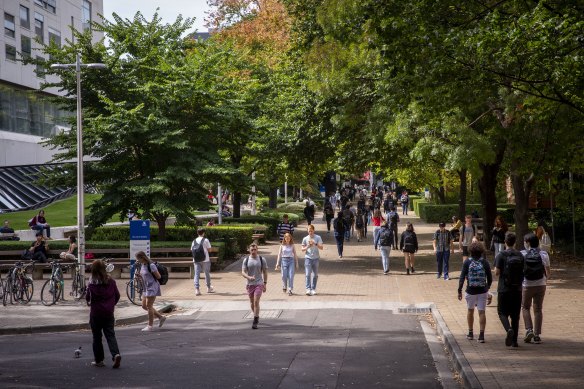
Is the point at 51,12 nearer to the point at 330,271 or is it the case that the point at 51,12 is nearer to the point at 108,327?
the point at 330,271

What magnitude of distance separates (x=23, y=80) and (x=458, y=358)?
43.7 meters

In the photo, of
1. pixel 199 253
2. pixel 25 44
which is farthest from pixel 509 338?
pixel 25 44

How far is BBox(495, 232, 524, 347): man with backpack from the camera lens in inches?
481

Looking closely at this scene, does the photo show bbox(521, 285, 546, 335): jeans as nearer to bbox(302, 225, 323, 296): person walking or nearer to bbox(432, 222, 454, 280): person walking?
bbox(302, 225, 323, 296): person walking

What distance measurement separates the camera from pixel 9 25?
48.2 metres

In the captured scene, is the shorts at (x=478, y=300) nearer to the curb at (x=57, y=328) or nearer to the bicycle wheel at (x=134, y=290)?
the curb at (x=57, y=328)

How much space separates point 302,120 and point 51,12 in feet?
105

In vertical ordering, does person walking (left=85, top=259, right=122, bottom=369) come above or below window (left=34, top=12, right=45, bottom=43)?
below

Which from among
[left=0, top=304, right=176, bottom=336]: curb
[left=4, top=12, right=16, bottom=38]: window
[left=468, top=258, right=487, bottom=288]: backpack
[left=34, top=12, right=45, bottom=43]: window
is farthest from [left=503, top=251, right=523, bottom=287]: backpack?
[left=34, top=12, right=45, bottom=43]: window

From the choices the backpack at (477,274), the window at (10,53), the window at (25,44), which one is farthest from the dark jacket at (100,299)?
the window at (25,44)

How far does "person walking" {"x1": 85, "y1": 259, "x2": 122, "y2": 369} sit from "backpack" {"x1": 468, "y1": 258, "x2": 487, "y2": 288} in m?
5.48

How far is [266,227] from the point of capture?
122 ft

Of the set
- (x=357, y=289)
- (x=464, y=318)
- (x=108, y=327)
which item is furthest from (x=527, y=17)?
(x=357, y=289)

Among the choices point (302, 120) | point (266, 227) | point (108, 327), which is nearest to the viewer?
point (108, 327)
